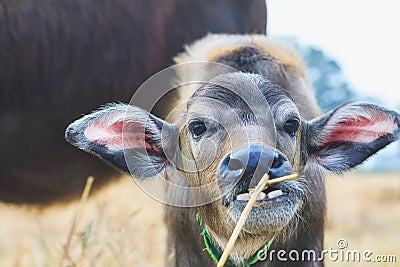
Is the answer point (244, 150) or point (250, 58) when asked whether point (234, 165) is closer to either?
point (244, 150)

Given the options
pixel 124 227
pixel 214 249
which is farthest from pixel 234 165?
pixel 124 227

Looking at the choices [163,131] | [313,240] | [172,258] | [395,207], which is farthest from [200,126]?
[395,207]

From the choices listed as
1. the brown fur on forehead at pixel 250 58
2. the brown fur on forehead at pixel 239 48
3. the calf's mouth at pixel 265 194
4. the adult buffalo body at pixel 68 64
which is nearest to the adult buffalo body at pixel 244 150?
the calf's mouth at pixel 265 194

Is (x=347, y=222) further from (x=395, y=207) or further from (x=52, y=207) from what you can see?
(x=52, y=207)

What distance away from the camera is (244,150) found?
2.83 meters

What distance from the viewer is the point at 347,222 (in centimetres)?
854

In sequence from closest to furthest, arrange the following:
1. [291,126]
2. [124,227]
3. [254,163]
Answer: [254,163] → [291,126] → [124,227]

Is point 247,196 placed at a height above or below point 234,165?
below

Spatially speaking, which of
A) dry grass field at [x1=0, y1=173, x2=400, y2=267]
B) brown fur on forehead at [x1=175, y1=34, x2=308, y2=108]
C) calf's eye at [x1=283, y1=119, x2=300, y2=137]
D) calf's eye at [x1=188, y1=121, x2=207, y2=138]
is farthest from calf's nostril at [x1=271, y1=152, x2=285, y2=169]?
dry grass field at [x1=0, y1=173, x2=400, y2=267]

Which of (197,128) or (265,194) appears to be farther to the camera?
(197,128)

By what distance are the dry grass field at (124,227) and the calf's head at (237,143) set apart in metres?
0.60

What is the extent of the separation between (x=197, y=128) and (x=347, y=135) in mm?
671

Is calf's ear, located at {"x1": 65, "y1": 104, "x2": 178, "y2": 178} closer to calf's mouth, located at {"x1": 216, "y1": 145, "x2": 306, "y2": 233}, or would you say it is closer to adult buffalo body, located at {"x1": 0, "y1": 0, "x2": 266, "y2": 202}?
calf's mouth, located at {"x1": 216, "y1": 145, "x2": 306, "y2": 233}

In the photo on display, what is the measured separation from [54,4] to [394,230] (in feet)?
16.4
